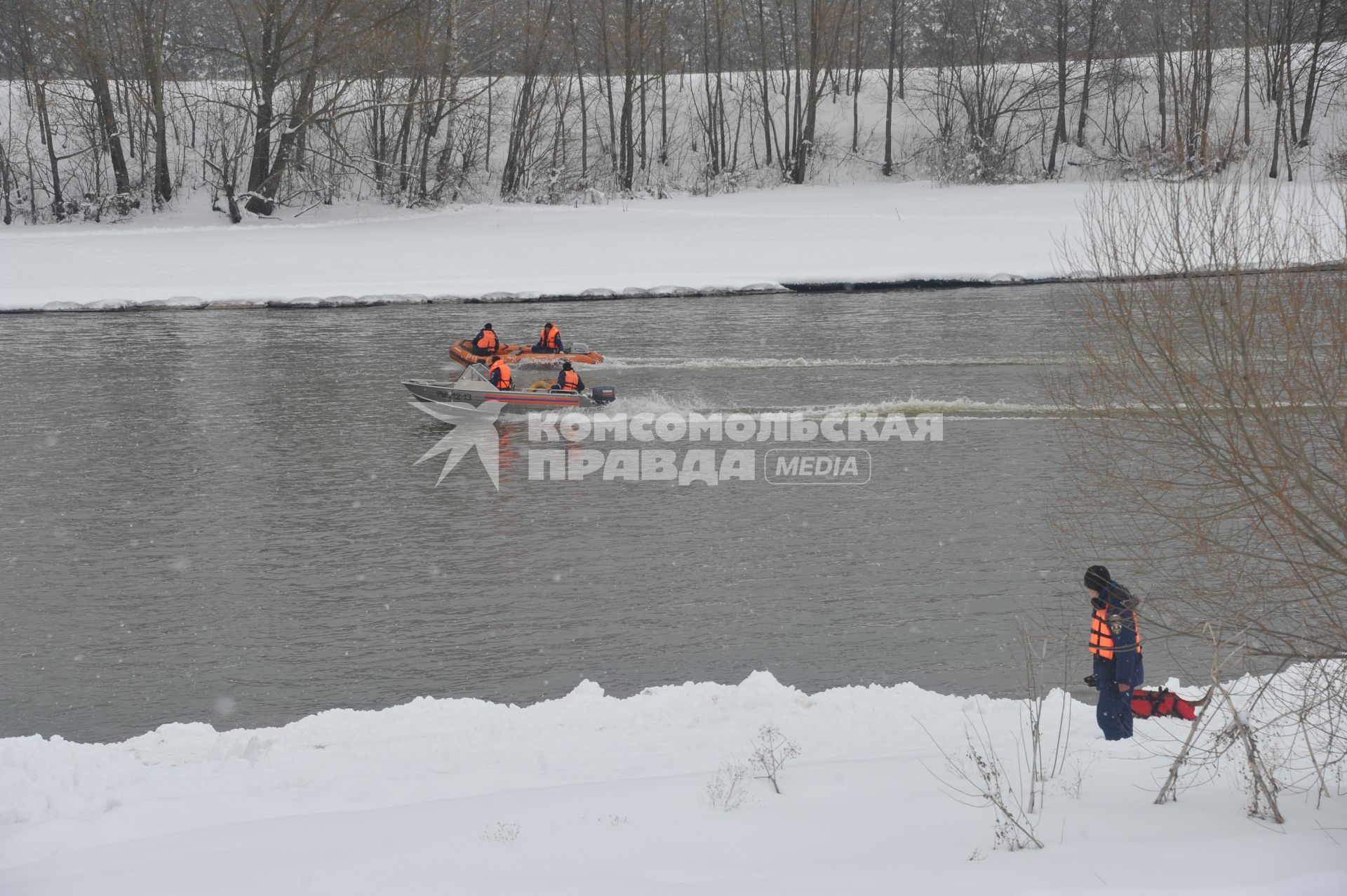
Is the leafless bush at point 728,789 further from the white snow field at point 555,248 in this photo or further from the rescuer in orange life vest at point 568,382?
the white snow field at point 555,248

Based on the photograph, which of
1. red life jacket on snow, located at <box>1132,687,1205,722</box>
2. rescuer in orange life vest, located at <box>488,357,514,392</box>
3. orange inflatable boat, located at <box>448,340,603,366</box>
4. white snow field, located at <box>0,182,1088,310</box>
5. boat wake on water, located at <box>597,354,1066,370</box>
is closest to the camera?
red life jacket on snow, located at <box>1132,687,1205,722</box>

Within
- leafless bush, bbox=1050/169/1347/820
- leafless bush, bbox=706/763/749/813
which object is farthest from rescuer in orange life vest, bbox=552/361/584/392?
leafless bush, bbox=706/763/749/813

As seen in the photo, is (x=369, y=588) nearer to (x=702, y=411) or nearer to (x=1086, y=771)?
(x=1086, y=771)

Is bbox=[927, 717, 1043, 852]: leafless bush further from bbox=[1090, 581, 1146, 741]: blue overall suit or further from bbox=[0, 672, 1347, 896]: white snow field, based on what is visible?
bbox=[1090, 581, 1146, 741]: blue overall suit

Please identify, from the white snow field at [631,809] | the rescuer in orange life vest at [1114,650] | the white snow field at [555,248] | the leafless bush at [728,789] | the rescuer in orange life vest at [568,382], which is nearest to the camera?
the white snow field at [631,809]

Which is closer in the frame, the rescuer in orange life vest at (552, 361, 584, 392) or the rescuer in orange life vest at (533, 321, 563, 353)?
the rescuer in orange life vest at (552, 361, 584, 392)

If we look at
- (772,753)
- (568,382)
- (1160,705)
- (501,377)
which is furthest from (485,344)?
(1160,705)

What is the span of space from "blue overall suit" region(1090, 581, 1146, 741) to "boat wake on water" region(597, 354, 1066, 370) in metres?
16.2

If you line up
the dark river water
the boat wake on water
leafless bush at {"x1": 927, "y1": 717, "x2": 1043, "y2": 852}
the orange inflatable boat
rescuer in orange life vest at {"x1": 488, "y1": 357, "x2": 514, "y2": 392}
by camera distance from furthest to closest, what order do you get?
the boat wake on water
the orange inflatable boat
rescuer in orange life vest at {"x1": 488, "y1": 357, "x2": 514, "y2": 392}
the dark river water
leafless bush at {"x1": 927, "y1": 717, "x2": 1043, "y2": 852}

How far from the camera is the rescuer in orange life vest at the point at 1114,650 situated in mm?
8445

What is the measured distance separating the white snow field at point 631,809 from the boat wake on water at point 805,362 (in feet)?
49.6

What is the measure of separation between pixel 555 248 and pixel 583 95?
14545 millimetres

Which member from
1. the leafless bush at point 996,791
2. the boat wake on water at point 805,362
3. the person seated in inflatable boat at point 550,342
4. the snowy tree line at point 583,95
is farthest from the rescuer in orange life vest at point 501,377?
the snowy tree line at point 583,95

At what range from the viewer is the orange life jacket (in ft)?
27.9
